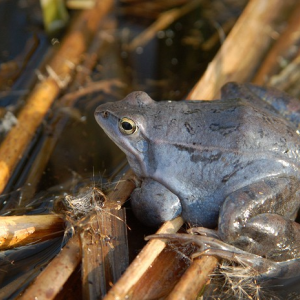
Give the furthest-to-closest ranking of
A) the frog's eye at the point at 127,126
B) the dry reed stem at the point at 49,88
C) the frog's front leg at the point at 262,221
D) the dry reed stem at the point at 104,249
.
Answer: the dry reed stem at the point at 49,88, the frog's eye at the point at 127,126, the frog's front leg at the point at 262,221, the dry reed stem at the point at 104,249

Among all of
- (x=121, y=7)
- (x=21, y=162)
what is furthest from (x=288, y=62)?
(x=21, y=162)

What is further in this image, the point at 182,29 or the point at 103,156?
the point at 182,29

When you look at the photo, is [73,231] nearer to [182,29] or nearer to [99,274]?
[99,274]

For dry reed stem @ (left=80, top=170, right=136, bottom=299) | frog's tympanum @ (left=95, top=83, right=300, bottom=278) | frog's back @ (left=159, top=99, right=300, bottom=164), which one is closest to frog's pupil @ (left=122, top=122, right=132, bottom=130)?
frog's tympanum @ (left=95, top=83, right=300, bottom=278)

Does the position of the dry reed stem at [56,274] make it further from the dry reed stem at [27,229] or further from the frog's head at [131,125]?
the frog's head at [131,125]

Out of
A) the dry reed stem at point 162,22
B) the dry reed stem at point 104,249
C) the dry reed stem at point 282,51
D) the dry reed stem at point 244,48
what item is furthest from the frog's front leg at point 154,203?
the dry reed stem at point 162,22

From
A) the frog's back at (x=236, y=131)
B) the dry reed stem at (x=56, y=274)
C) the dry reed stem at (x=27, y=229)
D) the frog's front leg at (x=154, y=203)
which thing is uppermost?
the frog's back at (x=236, y=131)

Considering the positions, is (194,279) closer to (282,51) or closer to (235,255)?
(235,255)
